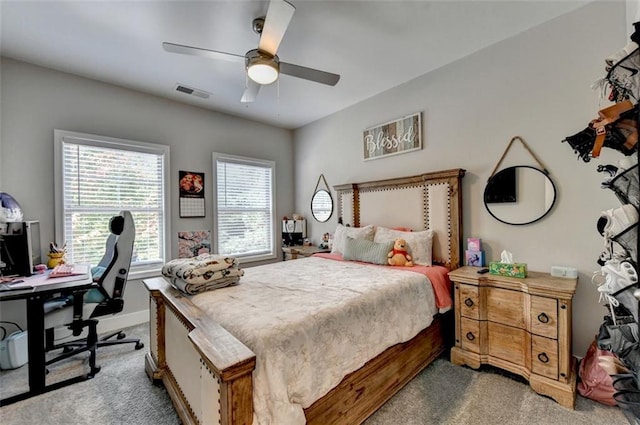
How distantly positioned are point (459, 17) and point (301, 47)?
1.34 meters

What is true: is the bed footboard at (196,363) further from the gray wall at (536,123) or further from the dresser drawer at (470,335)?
the gray wall at (536,123)

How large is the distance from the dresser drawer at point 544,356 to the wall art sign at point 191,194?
3.89 metres

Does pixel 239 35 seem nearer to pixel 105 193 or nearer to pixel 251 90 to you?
pixel 251 90

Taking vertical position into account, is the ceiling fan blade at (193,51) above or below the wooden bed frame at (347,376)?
above

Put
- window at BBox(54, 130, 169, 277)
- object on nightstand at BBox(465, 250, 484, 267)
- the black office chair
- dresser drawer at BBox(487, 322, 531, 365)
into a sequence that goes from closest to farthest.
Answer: dresser drawer at BBox(487, 322, 531, 365) < the black office chair < object on nightstand at BBox(465, 250, 484, 267) < window at BBox(54, 130, 169, 277)

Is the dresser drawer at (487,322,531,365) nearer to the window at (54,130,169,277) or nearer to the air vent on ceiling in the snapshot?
the window at (54,130,169,277)

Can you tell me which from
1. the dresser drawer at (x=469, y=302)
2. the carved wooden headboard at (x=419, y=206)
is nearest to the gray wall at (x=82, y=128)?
the carved wooden headboard at (x=419, y=206)

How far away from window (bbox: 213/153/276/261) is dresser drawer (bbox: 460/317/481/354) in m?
3.10

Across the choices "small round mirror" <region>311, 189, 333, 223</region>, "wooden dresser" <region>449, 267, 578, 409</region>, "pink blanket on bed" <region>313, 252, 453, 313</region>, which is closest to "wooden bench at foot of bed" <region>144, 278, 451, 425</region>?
"pink blanket on bed" <region>313, 252, 453, 313</region>

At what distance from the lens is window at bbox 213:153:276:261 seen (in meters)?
4.09

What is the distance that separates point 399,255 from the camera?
2.72 metres

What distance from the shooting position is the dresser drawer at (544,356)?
1.86 m

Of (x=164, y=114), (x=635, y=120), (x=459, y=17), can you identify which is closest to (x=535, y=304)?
(x=635, y=120)

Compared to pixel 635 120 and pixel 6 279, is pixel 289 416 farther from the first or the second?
pixel 6 279
